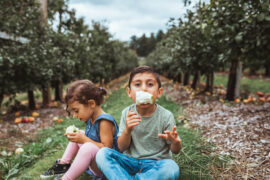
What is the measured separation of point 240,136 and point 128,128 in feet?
6.22

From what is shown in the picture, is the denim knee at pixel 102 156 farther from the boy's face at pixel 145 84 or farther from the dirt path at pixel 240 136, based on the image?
the dirt path at pixel 240 136

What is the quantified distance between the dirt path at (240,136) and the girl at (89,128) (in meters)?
1.25

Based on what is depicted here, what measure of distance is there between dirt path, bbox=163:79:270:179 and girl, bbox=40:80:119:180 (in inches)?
49.2

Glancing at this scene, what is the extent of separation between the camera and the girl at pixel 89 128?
6.38 feet

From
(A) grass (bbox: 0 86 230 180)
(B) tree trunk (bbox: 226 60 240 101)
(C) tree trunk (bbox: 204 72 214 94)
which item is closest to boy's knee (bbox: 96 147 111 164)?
(A) grass (bbox: 0 86 230 180)

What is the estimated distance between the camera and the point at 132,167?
1.90 meters

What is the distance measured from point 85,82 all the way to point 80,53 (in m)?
6.89

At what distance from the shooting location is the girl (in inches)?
76.6

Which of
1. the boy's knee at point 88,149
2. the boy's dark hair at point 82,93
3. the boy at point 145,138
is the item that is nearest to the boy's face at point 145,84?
the boy at point 145,138

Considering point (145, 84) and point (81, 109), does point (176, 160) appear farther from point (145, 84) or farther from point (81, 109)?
point (81, 109)

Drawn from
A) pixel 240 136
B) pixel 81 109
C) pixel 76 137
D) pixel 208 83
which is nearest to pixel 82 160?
pixel 76 137

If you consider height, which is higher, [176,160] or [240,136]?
[240,136]

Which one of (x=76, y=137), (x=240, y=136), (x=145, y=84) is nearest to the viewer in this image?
(x=145, y=84)

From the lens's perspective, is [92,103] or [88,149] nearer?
[88,149]
